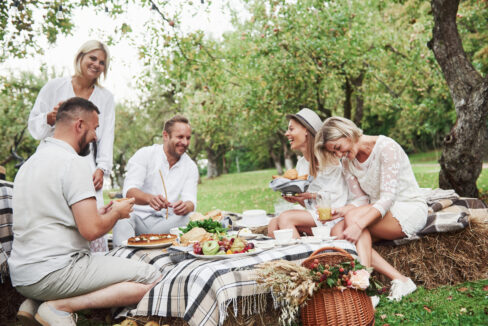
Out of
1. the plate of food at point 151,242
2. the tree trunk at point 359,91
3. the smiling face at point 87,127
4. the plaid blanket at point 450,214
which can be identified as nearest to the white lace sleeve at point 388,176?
the plaid blanket at point 450,214

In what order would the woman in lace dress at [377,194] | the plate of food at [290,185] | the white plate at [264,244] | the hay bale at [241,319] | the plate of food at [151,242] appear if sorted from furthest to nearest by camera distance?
1. the plate of food at [290,185]
2. the woman in lace dress at [377,194]
3. the plate of food at [151,242]
4. the white plate at [264,244]
5. the hay bale at [241,319]

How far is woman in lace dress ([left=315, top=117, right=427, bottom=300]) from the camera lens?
358cm

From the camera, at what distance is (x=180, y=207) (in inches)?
171

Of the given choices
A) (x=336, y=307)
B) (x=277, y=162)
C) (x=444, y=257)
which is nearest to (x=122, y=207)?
(x=336, y=307)

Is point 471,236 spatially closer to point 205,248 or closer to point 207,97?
point 205,248

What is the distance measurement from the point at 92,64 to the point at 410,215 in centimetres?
360

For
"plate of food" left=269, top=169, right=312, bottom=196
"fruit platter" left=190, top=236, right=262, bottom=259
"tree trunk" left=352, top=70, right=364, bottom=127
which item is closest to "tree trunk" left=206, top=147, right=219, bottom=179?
"tree trunk" left=352, top=70, right=364, bottom=127

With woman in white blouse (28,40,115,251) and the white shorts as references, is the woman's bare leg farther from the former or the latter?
woman in white blouse (28,40,115,251)

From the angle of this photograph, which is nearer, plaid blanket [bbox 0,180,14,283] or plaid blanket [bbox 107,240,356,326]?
plaid blanket [bbox 107,240,356,326]

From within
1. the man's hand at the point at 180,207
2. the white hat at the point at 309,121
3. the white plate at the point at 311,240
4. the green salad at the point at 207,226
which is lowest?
the white plate at the point at 311,240

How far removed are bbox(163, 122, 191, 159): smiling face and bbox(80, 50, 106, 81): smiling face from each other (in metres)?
1.03

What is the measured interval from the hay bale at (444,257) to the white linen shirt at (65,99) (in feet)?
9.98

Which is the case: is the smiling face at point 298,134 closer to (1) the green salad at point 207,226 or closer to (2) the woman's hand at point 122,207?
(1) the green salad at point 207,226

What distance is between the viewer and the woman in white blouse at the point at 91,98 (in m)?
4.14
